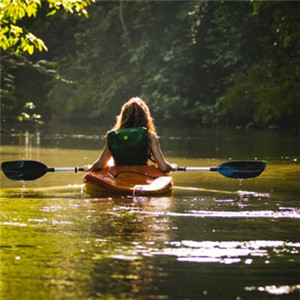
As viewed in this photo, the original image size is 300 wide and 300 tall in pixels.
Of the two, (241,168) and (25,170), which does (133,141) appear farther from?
(25,170)

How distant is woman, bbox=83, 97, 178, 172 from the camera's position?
440 inches

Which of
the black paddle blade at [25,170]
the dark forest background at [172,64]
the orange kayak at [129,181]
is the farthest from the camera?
the dark forest background at [172,64]

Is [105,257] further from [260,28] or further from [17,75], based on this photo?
[17,75]

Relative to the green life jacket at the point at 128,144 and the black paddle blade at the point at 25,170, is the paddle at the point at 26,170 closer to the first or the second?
the black paddle blade at the point at 25,170

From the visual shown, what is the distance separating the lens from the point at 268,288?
5.61 m

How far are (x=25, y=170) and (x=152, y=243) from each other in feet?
16.2

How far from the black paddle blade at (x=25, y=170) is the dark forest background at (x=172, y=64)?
12564mm

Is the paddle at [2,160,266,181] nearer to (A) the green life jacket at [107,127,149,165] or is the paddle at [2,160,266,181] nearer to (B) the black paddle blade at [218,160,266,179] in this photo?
(B) the black paddle blade at [218,160,266,179]

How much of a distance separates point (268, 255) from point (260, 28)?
3022 centimetres

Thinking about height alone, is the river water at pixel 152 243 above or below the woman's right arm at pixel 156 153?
below

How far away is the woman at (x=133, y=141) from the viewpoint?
36.7ft

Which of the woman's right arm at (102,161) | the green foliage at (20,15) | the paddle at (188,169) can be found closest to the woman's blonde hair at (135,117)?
the woman's right arm at (102,161)

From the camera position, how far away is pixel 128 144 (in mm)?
11203

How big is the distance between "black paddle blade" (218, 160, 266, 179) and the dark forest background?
13.2m
